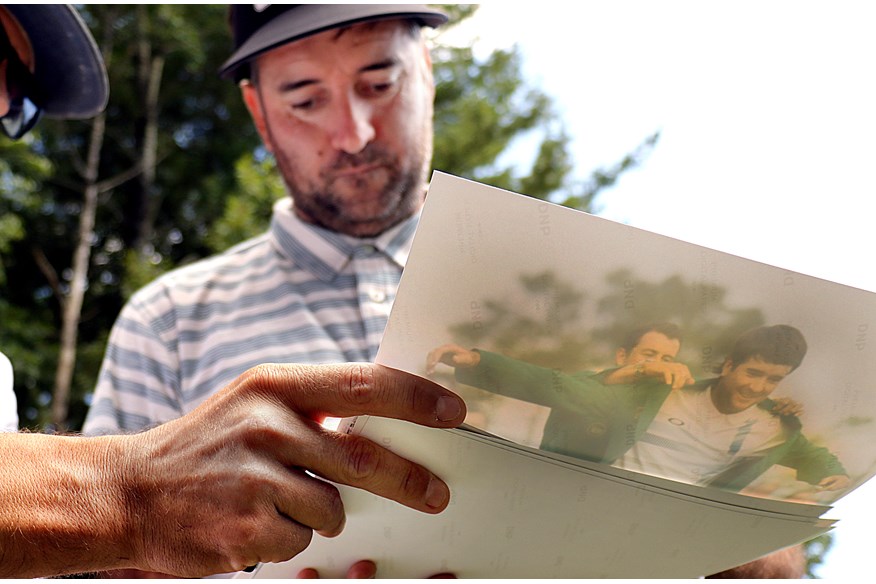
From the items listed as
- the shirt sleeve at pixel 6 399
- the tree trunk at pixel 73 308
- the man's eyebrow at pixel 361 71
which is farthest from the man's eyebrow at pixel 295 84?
the tree trunk at pixel 73 308

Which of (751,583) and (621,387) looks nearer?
(621,387)

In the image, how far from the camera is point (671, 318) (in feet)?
2.45

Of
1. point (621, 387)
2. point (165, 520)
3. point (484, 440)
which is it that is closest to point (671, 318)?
point (621, 387)

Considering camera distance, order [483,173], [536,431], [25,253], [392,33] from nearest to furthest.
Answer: [536,431] → [392,33] → [483,173] → [25,253]

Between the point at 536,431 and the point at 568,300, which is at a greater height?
the point at 568,300

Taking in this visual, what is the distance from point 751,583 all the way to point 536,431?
51 centimetres

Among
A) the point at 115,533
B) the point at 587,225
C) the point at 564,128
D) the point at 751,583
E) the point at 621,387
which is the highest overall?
the point at 564,128

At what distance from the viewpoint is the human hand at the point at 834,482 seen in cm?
86

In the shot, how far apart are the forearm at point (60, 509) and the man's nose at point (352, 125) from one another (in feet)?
3.26

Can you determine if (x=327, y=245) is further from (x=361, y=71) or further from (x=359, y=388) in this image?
(x=359, y=388)

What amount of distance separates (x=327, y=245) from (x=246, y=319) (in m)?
0.22

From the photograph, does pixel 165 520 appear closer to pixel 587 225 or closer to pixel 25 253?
pixel 587 225

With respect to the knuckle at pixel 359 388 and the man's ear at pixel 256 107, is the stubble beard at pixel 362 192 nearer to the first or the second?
the man's ear at pixel 256 107

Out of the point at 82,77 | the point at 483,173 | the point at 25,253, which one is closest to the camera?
the point at 82,77
